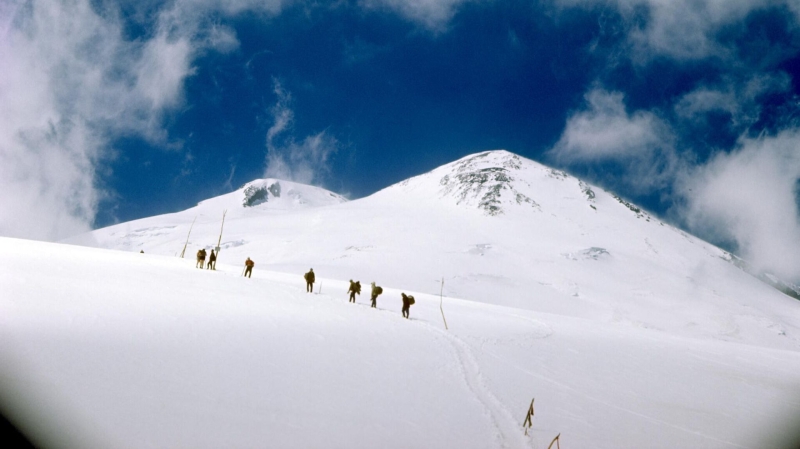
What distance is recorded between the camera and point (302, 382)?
7.44 metres

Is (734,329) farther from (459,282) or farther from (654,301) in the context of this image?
(459,282)

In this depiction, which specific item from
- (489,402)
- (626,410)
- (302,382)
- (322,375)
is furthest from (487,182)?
(302,382)

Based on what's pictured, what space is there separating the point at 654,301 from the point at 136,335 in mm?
74967

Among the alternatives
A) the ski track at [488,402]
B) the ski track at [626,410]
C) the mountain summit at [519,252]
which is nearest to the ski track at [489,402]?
the ski track at [488,402]

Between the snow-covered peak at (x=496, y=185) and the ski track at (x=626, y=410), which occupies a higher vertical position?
the snow-covered peak at (x=496, y=185)

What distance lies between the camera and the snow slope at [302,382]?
515 cm

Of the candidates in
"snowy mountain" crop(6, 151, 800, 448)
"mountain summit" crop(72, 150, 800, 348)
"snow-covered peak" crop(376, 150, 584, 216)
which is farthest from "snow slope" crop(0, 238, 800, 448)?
"snow-covered peak" crop(376, 150, 584, 216)

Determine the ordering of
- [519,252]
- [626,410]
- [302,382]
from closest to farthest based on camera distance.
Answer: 1. [302,382]
2. [626,410]
3. [519,252]

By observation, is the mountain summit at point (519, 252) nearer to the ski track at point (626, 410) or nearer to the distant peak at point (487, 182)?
the distant peak at point (487, 182)

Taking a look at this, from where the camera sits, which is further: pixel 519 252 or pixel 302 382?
pixel 519 252

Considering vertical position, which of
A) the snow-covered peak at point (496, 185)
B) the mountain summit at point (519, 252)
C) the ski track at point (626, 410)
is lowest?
the ski track at point (626, 410)

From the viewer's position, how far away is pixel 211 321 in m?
10.7

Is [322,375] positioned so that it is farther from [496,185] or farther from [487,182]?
[487,182]

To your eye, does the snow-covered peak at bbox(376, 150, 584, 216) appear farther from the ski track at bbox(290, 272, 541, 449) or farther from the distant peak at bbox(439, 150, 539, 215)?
the ski track at bbox(290, 272, 541, 449)
